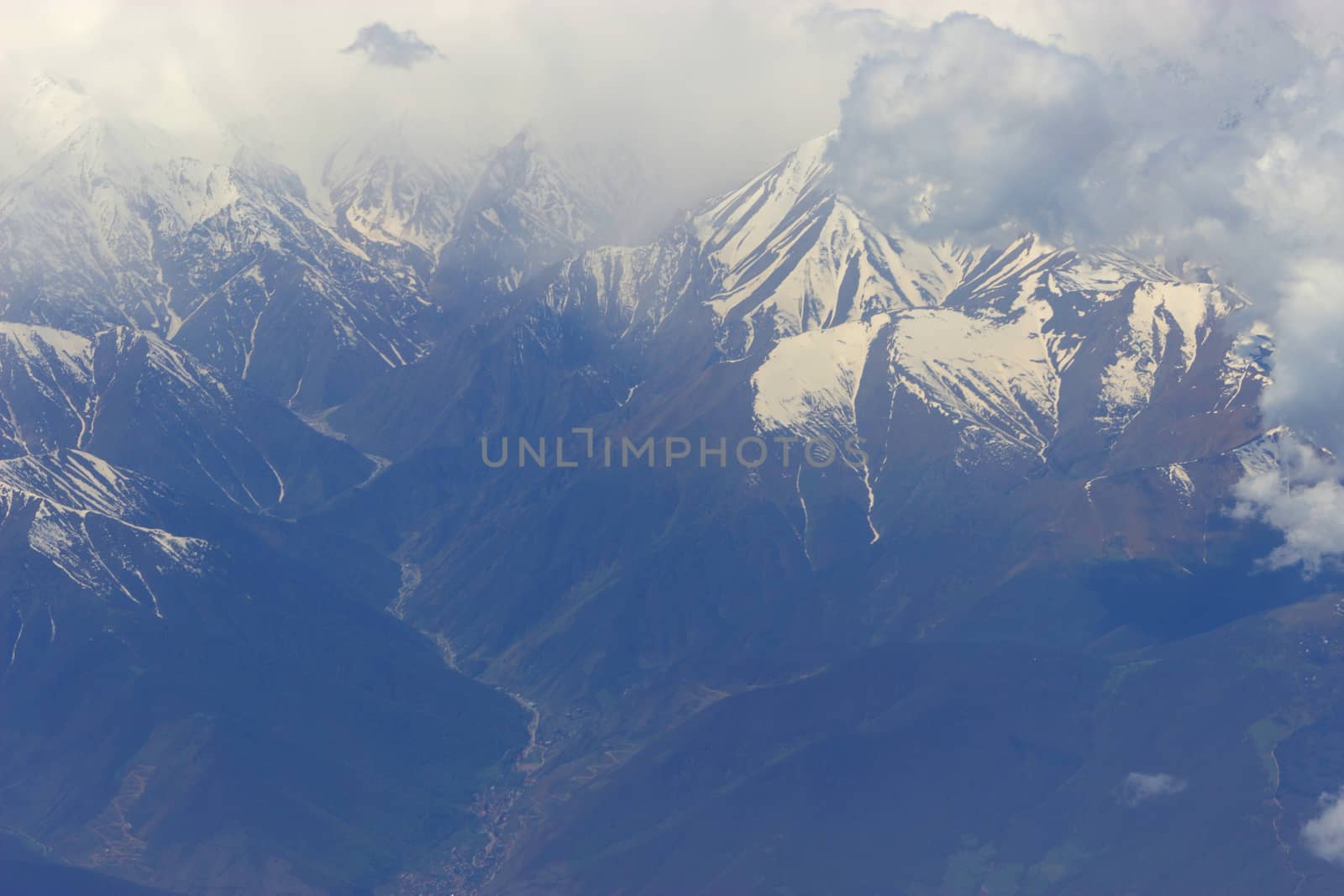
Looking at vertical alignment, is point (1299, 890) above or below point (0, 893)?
above
